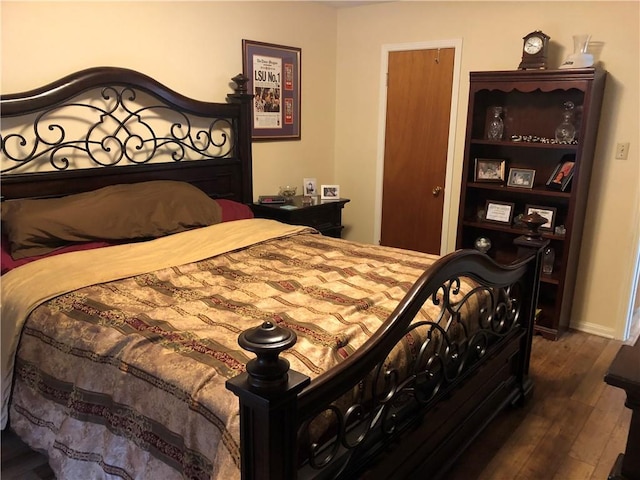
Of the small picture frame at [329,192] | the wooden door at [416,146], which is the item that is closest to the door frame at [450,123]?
the wooden door at [416,146]

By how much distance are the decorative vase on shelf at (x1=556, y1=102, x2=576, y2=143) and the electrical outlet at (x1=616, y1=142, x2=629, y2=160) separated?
0.28 metres

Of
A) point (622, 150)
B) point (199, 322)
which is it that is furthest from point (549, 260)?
point (199, 322)

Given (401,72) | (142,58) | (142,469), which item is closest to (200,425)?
(142,469)

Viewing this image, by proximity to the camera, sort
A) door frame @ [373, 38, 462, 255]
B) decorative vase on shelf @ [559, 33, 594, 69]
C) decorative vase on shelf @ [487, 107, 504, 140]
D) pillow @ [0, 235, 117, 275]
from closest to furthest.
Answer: pillow @ [0, 235, 117, 275] < decorative vase on shelf @ [559, 33, 594, 69] < decorative vase on shelf @ [487, 107, 504, 140] < door frame @ [373, 38, 462, 255]

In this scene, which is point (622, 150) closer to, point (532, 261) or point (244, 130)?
point (532, 261)

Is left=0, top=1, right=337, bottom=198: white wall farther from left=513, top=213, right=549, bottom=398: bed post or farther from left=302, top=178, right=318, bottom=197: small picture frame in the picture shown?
left=513, top=213, right=549, bottom=398: bed post

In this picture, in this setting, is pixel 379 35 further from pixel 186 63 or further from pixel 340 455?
pixel 340 455

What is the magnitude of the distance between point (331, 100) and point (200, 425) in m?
3.73

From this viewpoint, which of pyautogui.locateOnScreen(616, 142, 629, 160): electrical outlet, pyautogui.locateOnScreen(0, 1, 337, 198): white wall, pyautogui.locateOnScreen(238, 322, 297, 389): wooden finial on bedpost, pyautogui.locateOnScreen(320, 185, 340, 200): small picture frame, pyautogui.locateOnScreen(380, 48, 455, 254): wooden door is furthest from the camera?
pyautogui.locateOnScreen(320, 185, 340, 200): small picture frame

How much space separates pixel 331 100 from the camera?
468 cm

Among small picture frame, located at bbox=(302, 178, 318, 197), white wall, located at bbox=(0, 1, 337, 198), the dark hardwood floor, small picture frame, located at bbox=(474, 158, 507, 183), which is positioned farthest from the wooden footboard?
white wall, located at bbox=(0, 1, 337, 198)

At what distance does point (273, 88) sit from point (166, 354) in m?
2.88

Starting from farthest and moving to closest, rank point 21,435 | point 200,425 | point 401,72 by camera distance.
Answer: point 401,72, point 21,435, point 200,425

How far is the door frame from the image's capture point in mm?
3959
